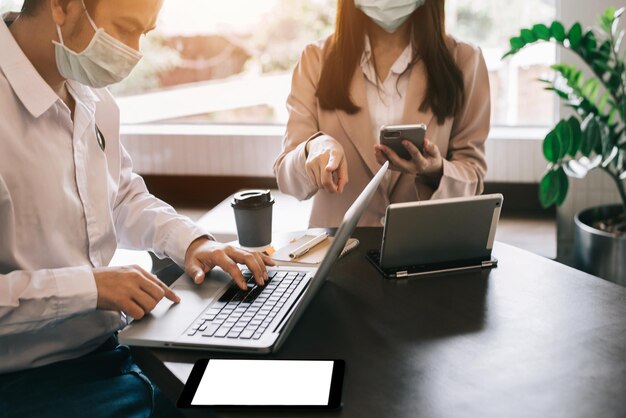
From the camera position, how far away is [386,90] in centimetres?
212

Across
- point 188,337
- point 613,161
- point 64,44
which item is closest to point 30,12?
point 64,44

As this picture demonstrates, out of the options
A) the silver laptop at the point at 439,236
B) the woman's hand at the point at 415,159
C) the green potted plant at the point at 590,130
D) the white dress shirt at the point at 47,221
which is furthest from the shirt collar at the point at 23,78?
the green potted plant at the point at 590,130

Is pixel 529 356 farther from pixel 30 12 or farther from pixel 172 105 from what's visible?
pixel 172 105

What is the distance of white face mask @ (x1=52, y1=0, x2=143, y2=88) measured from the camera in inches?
52.1

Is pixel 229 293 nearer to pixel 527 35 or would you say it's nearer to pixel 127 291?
pixel 127 291

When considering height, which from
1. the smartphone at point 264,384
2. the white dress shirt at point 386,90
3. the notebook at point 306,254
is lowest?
the smartphone at point 264,384

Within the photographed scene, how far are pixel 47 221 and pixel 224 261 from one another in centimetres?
32

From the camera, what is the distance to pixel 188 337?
3.72 feet

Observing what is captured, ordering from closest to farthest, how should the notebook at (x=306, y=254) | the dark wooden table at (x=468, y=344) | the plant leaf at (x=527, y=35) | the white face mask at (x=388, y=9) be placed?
the dark wooden table at (x=468, y=344), the notebook at (x=306, y=254), the white face mask at (x=388, y=9), the plant leaf at (x=527, y=35)

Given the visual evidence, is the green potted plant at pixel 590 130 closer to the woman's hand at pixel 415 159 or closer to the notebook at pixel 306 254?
the woman's hand at pixel 415 159

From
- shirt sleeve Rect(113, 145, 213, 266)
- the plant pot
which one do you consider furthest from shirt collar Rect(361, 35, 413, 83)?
the plant pot

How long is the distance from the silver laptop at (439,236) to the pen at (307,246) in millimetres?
162

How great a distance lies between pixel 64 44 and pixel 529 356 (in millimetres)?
952

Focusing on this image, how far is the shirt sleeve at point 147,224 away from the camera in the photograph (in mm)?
1501
